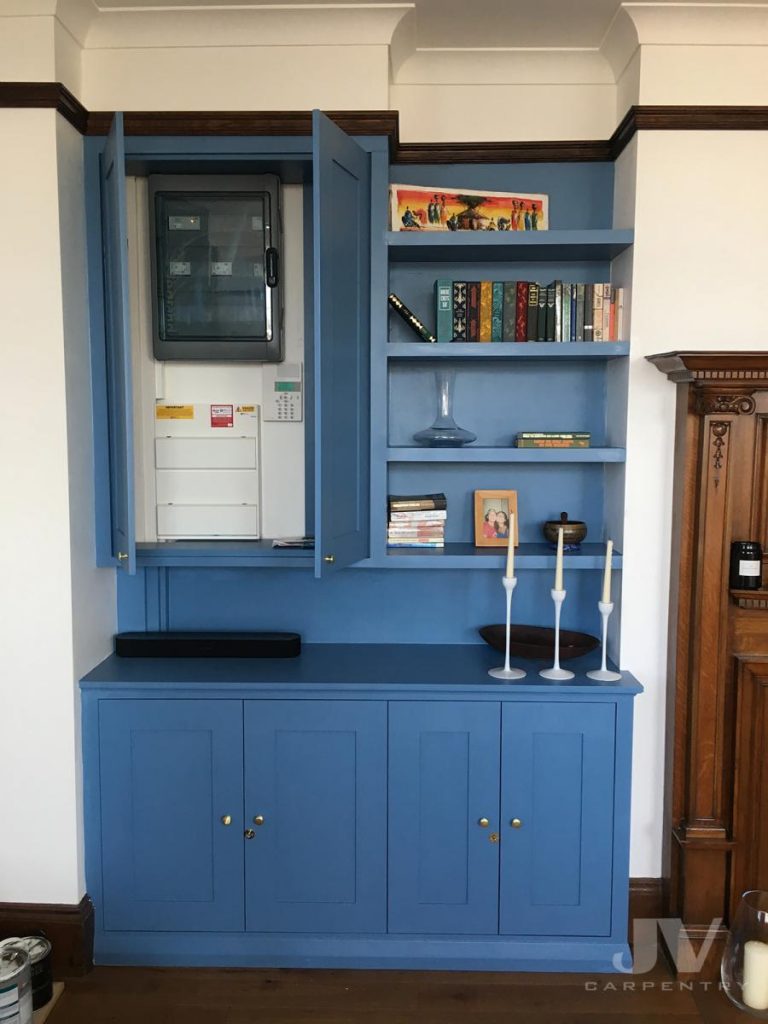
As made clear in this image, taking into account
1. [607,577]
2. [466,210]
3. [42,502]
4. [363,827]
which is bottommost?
[363,827]

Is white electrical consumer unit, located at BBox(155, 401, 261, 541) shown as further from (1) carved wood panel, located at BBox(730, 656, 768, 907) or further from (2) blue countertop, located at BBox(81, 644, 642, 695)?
(1) carved wood panel, located at BBox(730, 656, 768, 907)

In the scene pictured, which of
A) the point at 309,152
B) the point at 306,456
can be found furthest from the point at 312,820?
the point at 309,152

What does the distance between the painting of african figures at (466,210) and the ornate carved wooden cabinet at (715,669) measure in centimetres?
66

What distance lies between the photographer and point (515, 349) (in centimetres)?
253

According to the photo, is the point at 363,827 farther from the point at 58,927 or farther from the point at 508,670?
the point at 58,927

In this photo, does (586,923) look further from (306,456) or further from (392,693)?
(306,456)

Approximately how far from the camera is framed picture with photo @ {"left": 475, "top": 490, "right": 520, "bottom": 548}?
2.75 meters

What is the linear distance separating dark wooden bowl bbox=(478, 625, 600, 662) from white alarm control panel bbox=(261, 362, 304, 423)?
0.98 meters

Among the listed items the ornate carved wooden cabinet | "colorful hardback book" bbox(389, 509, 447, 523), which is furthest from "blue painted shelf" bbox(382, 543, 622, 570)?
the ornate carved wooden cabinet

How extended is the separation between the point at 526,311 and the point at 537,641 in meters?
1.08

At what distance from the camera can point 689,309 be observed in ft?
8.19

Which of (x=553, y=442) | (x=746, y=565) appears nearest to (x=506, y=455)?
(x=553, y=442)

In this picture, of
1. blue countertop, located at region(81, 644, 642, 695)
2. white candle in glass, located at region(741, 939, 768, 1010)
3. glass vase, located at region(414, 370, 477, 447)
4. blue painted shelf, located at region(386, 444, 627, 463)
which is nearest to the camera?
white candle in glass, located at region(741, 939, 768, 1010)

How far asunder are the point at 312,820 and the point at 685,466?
1.54 metres
